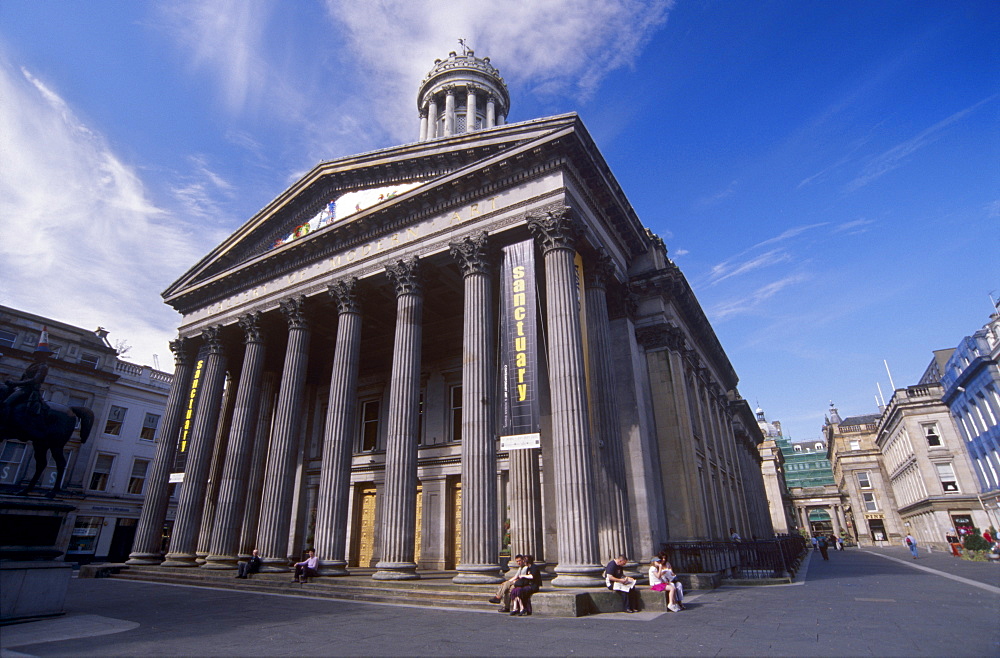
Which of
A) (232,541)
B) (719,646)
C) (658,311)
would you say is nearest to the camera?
(719,646)

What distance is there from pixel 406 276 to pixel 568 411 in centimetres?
742

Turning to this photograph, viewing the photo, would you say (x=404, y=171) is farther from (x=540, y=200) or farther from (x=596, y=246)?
(x=596, y=246)

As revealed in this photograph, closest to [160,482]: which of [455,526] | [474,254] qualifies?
[455,526]

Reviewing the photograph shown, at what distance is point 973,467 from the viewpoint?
41.2 metres

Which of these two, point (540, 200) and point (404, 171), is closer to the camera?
point (540, 200)

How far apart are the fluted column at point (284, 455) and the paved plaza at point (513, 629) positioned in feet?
14.3

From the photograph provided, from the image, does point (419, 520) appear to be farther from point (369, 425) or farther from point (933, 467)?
point (933, 467)

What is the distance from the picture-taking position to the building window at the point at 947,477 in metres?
43.0

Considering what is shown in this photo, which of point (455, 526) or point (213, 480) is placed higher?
point (213, 480)

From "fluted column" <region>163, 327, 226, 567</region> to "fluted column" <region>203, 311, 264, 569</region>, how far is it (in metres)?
0.99

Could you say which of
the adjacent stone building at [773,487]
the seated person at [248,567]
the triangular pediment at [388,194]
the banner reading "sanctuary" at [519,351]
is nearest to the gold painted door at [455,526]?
the seated person at [248,567]

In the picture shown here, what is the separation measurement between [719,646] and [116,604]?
1247cm

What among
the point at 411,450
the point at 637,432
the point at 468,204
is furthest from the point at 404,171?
the point at 637,432

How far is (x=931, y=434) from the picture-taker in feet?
149
